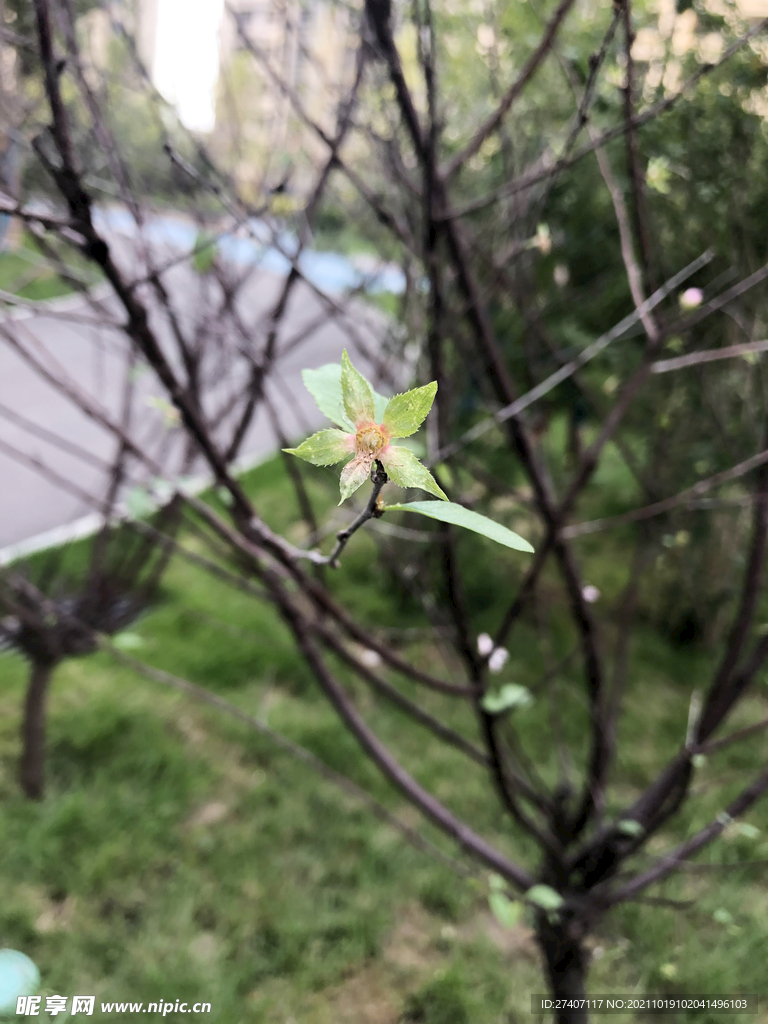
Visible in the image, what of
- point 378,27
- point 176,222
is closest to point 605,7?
point 378,27

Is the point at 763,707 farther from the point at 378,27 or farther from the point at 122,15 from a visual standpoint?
the point at 122,15

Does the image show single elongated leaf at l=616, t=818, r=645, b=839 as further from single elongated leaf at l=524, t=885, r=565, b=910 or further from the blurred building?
the blurred building

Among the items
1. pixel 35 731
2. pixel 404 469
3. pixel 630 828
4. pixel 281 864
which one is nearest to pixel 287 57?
pixel 404 469

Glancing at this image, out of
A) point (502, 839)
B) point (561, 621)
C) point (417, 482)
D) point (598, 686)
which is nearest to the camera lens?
point (417, 482)

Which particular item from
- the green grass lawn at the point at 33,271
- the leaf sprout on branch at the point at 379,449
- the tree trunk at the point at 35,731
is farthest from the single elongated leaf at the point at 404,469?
the tree trunk at the point at 35,731

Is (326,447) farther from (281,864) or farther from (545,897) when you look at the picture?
(281,864)

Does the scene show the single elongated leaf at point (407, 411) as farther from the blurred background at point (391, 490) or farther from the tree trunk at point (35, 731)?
the tree trunk at point (35, 731)
